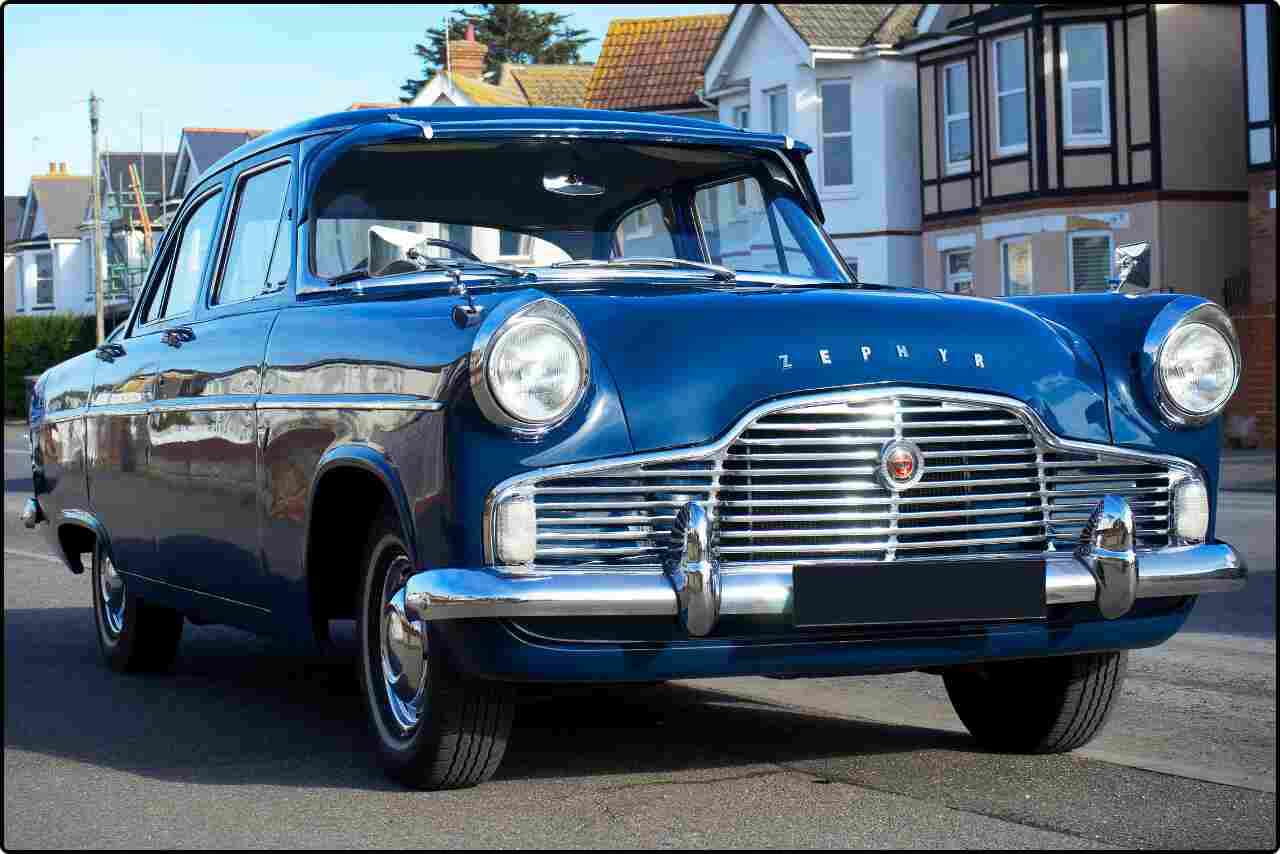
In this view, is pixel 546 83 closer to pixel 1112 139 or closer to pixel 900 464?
pixel 1112 139

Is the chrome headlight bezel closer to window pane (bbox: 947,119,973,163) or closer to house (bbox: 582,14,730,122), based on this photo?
window pane (bbox: 947,119,973,163)

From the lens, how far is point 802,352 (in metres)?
5.01

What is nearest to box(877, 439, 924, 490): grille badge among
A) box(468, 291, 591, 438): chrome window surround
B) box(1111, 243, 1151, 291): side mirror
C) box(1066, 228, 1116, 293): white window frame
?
box(468, 291, 591, 438): chrome window surround

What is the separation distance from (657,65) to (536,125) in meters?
39.1

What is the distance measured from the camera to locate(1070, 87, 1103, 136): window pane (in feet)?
109

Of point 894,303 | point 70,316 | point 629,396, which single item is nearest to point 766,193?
point 894,303

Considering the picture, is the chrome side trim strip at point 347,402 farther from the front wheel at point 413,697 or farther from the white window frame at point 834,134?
the white window frame at point 834,134

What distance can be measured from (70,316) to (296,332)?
192 ft

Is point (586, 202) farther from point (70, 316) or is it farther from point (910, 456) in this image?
point (70, 316)

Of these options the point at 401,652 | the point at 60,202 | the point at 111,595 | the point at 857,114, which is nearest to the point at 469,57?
the point at 857,114

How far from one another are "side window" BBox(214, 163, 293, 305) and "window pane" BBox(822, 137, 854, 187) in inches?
1259

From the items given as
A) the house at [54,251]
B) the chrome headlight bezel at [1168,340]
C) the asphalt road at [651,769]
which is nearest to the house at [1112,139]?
the asphalt road at [651,769]

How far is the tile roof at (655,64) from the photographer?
43875 mm

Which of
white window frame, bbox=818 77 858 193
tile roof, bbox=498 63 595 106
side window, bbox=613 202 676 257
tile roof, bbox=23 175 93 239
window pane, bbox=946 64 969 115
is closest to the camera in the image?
side window, bbox=613 202 676 257
